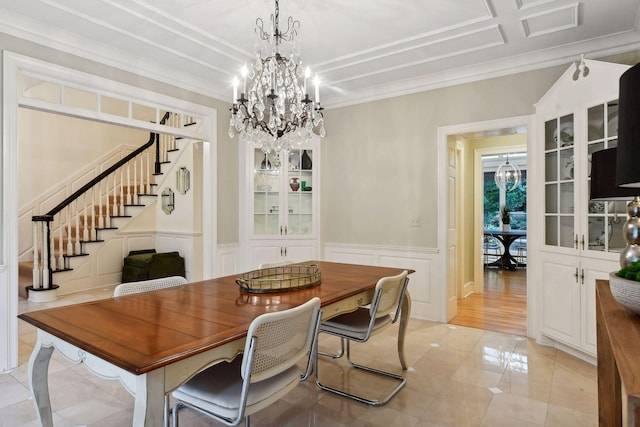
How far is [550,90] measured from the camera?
3334mm

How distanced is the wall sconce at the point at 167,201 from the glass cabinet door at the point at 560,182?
18.4 feet

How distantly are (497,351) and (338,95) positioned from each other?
3.42m

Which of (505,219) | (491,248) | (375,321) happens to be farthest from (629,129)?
(491,248)

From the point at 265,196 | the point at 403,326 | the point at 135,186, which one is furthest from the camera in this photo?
the point at 135,186

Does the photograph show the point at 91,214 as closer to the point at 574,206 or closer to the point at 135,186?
the point at 135,186

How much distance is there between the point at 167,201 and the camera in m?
6.52

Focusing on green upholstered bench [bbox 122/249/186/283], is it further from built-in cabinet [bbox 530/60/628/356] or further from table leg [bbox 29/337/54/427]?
built-in cabinet [bbox 530/60/628/356]

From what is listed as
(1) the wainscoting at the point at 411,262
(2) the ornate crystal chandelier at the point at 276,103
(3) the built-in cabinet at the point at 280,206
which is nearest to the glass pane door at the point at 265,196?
(3) the built-in cabinet at the point at 280,206

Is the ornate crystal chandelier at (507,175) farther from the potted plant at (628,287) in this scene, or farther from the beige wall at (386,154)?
the potted plant at (628,287)

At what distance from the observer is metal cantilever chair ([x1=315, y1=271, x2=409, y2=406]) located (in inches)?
91.4

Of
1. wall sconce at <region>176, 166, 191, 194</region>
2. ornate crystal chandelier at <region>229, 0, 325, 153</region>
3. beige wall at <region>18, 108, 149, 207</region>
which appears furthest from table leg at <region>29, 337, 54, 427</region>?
beige wall at <region>18, 108, 149, 207</region>

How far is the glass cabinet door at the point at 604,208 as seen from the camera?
2.84m

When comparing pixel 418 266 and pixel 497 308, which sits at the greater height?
pixel 418 266

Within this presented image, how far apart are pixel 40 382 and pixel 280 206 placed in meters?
3.39
